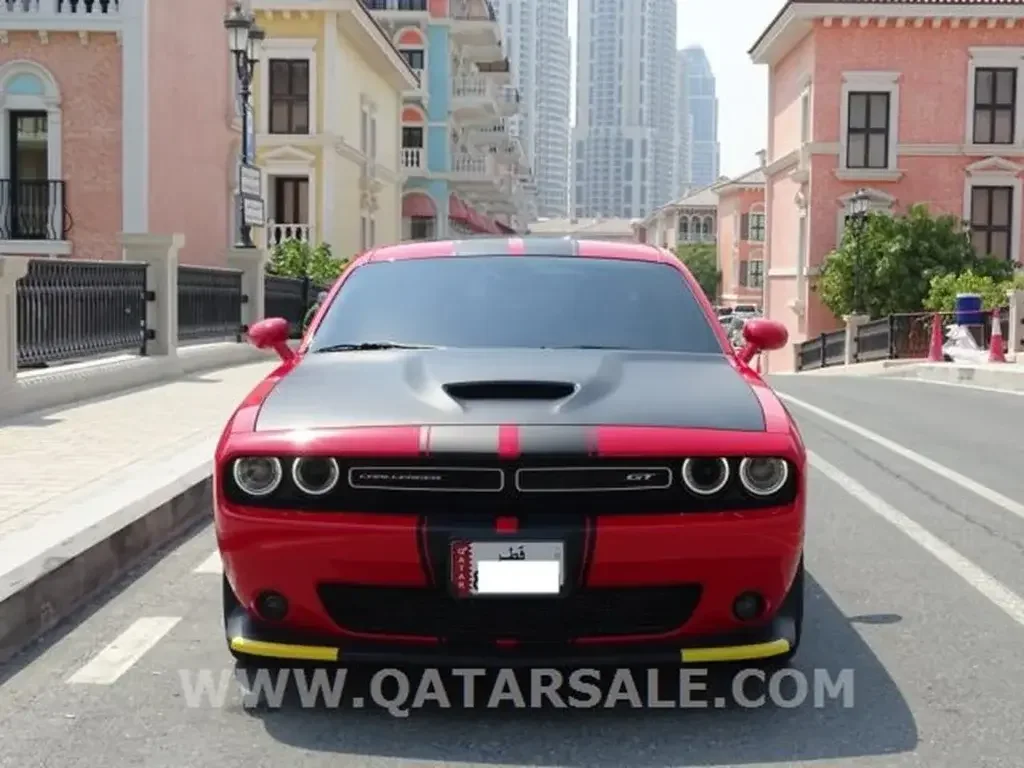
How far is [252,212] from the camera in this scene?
64.9 feet

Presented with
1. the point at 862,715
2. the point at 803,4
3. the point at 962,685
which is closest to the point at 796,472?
the point at 862,715

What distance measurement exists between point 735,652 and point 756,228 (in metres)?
91.5

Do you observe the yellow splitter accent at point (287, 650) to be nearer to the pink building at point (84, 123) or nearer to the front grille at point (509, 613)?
the front grille at point (509, 613)

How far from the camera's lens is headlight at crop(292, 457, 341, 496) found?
3.98 m

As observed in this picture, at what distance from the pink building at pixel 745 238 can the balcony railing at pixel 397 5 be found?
1663 inches

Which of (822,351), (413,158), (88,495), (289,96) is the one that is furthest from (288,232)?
(88,495)

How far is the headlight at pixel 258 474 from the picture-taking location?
4.04m

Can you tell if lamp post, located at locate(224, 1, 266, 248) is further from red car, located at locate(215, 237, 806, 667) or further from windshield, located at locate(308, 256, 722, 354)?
red car, located at locate(215, 237, 806, 667)

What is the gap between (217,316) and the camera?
2022cm

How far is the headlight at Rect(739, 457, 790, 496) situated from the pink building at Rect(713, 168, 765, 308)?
88.1m

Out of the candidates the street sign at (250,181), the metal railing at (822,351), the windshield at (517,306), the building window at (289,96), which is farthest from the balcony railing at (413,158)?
the windshield at (517,306)

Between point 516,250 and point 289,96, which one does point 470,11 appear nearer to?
point 289,96

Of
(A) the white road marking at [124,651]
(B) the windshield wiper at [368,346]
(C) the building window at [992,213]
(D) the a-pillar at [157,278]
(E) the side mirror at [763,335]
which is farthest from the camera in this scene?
(C) the building window at [992,213]

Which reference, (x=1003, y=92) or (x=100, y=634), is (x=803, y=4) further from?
(x=100, y=634)
